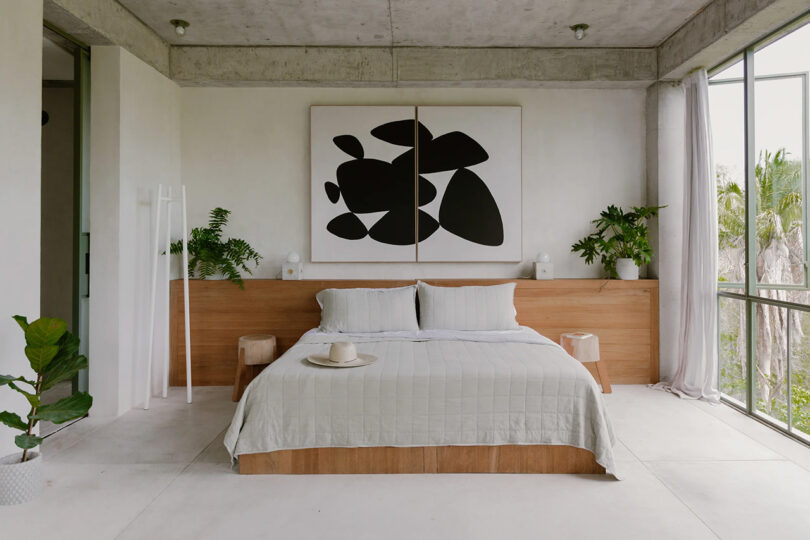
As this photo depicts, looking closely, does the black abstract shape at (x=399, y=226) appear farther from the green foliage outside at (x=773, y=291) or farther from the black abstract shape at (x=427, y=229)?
the green foliage outside at (x=773, y=291)

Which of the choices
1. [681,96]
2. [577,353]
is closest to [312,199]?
[577,353]

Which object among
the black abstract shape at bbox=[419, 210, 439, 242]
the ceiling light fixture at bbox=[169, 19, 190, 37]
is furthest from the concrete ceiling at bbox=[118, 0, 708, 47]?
the black abstract shape at bbox=[419, 210, 439, 242]

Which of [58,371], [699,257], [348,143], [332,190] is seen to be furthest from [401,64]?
[58,371]

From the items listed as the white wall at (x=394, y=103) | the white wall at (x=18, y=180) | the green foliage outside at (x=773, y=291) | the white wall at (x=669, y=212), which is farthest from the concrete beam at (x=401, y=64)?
the white wall at (x=18, y=180)

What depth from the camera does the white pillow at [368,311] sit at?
3980 millimetres

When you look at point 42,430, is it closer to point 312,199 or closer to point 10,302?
point 10,302

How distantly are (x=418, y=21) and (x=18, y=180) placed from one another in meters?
2.80

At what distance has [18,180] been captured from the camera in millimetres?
2766

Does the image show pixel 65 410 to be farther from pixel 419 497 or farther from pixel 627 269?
pixel 627 269

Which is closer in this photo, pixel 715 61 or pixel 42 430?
pixel 42 430

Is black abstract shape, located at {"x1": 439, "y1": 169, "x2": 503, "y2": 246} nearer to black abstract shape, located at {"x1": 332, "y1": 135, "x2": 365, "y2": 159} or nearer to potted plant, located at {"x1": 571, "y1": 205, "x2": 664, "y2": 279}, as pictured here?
potted plant, located at {"x1": 571, "y1": 205, "x2": 664, "y2": 279}

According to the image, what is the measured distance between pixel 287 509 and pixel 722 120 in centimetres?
411

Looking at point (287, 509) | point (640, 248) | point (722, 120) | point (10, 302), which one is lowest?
point (287, 509)

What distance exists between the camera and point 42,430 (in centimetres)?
332
